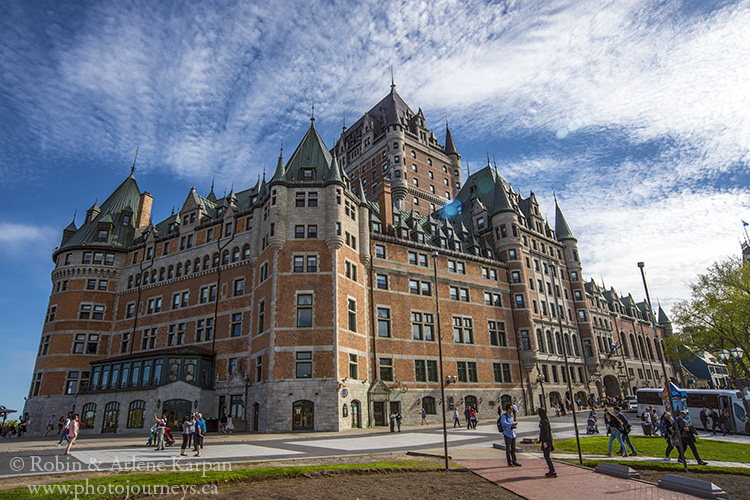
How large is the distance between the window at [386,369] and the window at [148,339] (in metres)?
23.5

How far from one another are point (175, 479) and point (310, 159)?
33.0 m

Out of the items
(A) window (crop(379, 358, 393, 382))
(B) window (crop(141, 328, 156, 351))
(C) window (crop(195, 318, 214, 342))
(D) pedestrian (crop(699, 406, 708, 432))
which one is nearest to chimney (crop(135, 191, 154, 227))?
(B) window (crop(141, 328, 156, 351))

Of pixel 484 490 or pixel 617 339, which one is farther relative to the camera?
pixel 617 339

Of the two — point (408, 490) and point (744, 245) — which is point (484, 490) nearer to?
point (408, 490)

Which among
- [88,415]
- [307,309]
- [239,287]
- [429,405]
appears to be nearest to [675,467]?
[307,309]

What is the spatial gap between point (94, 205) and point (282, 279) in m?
34.7

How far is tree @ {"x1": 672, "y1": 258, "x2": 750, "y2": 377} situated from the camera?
138ft

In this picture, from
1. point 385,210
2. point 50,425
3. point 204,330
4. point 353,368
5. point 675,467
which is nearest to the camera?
point 675,467

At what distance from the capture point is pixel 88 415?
1590 inches

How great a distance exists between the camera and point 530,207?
196 ft

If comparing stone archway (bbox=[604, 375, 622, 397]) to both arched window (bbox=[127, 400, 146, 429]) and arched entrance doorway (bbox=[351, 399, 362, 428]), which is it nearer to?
arched entrance doorway (bbox=[351, 399, 362, 428])

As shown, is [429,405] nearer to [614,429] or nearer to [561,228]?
[614,429]

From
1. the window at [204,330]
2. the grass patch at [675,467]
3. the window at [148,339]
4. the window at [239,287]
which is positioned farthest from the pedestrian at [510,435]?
the window at [148,339]

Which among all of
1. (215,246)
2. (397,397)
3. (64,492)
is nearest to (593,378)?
(397,397)
